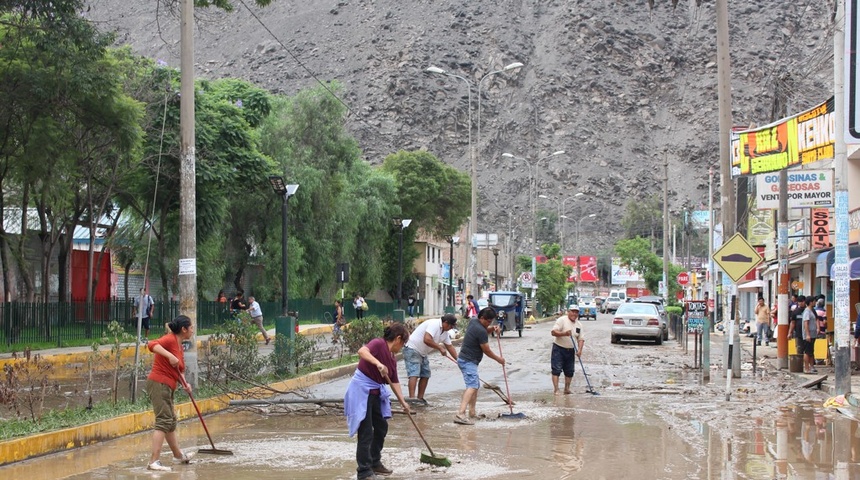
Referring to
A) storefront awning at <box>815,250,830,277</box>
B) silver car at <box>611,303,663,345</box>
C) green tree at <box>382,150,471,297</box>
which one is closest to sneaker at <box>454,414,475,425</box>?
storefront awning at <box>815,250,830,277</box>

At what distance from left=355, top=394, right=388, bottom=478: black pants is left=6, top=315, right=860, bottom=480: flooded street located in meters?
0.42

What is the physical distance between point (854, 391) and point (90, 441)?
12372 mm

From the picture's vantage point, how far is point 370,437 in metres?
9.49

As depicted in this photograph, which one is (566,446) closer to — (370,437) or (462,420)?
(462,420)

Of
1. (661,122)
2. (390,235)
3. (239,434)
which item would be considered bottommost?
(239,434)

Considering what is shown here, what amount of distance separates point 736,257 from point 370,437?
10.7 metres

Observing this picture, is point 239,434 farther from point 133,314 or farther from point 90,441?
point 133,314

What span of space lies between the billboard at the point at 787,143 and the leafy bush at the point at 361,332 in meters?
11.6

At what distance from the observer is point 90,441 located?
1185cm

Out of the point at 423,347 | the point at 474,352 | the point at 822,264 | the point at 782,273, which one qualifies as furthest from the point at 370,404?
the point at 822,264

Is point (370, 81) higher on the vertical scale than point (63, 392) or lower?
higher

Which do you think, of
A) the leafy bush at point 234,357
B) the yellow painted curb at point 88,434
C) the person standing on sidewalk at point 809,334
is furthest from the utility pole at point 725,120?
the yellow painted curb at point 88,434

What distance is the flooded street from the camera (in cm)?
1012

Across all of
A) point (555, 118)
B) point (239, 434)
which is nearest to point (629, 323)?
point (239, 434)
